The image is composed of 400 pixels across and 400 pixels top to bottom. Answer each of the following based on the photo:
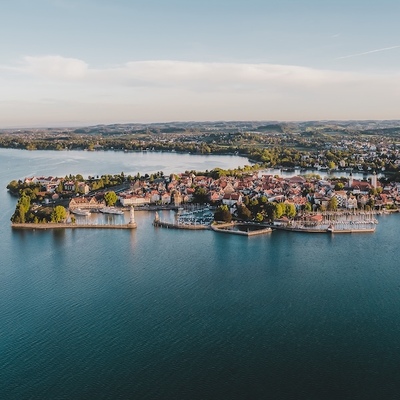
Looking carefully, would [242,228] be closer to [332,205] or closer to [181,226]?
[181,226]

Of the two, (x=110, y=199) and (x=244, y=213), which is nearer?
(x=244, y=213)

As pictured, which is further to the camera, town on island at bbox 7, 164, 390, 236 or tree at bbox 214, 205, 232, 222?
tree at bbox 214, 205, 232, 222

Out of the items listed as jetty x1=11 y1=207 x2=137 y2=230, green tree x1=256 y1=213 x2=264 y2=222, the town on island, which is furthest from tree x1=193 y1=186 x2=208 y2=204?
jetty x1=11 y1=207 x2=137 y2=230

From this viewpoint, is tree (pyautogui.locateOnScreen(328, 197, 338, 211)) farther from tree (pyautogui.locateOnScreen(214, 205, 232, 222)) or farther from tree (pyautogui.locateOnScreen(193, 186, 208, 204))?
tree (pyautogui.locateOnScreen(193, 186, 208, 204))

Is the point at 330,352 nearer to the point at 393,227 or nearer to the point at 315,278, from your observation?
the point at 315,278

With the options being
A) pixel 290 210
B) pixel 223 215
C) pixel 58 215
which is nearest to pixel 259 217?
pixel 223 215

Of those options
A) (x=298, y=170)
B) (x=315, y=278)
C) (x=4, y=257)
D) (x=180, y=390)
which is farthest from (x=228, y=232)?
(x=298, y=170)
